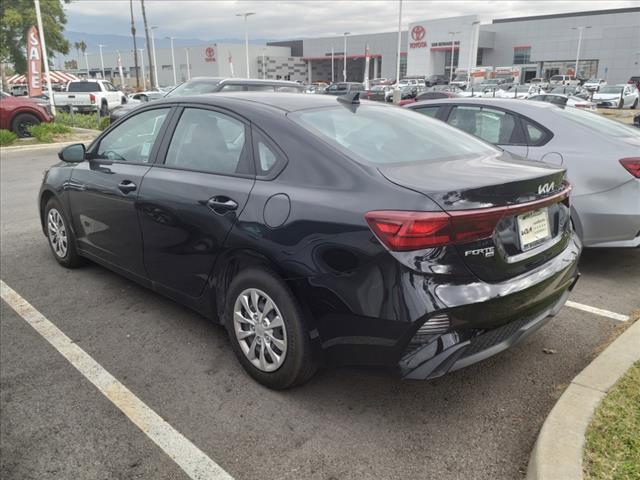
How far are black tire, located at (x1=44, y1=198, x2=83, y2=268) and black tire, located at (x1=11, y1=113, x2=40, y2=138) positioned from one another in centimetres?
1282

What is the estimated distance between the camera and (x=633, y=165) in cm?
451

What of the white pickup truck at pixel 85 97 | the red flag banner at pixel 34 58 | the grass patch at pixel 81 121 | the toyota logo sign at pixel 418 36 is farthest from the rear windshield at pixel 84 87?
the toyota logo sign at pixel 418 36

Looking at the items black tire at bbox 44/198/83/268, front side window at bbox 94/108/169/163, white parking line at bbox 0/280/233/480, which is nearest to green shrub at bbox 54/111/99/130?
black tire at bbox 44/198/83/268

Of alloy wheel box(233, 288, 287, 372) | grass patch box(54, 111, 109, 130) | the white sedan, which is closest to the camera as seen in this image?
alloy wheel box(233, 288, 287, 372)

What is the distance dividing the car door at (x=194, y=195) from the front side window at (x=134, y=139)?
23 cm

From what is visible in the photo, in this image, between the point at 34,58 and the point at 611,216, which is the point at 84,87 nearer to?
the point at 34,58

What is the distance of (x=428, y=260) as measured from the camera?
2.39m

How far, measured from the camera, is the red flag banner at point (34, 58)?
1852 cm

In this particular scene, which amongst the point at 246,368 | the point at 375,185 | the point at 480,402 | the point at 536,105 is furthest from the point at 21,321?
the point at 536,105

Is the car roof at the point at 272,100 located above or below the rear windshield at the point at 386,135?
above

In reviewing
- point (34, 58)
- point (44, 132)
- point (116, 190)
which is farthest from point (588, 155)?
point (34, 58)

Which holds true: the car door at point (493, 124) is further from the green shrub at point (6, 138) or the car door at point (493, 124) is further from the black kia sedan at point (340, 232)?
the green shrub at point (6, 138)

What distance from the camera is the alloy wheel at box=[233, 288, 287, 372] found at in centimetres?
291

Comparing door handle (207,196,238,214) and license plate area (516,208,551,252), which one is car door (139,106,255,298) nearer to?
door handle (207,196,238,214)
